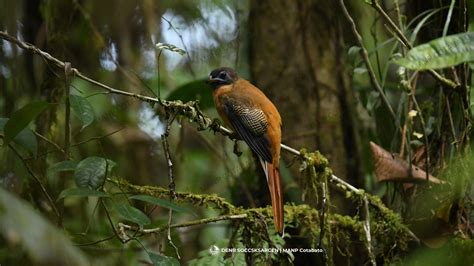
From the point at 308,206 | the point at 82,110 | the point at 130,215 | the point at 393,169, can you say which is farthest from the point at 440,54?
the point at 308,206

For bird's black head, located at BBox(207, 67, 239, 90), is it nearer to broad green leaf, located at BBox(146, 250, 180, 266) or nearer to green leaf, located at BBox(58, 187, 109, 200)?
broad green leaf, located at BBox(146, 250, 180, 266)

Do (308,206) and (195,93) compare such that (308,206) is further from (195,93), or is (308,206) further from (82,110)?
(82,110)

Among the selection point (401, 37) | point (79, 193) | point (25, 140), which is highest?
point (401, 37)

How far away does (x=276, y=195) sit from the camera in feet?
9.97

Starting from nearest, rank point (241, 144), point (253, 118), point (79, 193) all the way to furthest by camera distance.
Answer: point (79, 193)
point (253, 118)
point (241, 144)

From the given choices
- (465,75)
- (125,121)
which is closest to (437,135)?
(465,75)

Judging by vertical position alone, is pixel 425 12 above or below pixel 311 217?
above

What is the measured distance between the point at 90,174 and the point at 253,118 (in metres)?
1.42

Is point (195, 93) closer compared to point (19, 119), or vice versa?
point (19, 119)

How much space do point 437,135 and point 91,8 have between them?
210 centimetres

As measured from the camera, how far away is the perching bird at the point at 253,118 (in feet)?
10.6

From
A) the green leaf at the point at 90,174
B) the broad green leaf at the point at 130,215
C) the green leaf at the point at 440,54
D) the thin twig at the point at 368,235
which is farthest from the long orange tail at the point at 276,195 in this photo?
the green leaf at the point at 440,54

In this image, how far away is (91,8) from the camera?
14.0ft

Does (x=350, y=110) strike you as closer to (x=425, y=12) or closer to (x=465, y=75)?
(x=425, y=12)
